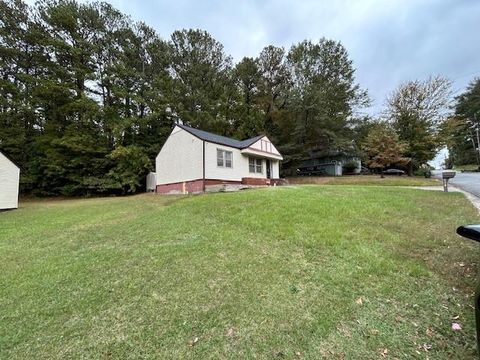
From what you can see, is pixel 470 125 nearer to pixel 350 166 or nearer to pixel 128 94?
pixel 350 166

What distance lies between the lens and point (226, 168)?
59.7 ft

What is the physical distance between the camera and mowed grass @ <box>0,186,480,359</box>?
8.95 feet

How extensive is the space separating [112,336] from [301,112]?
90.9 ft

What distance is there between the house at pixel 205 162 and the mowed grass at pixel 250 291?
10036 mm

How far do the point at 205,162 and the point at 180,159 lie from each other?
271 cm

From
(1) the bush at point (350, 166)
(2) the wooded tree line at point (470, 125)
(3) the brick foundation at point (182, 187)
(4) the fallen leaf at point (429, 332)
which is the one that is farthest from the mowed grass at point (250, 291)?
(2) the wooded tree line at point (470, 125)

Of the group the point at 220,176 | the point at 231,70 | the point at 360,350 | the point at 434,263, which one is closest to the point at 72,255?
the point at 360,350

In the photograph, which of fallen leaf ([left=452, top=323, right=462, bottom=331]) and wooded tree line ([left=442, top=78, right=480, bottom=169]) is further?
wooded tree line ([left=442, top=78, right=480, bottom=169])

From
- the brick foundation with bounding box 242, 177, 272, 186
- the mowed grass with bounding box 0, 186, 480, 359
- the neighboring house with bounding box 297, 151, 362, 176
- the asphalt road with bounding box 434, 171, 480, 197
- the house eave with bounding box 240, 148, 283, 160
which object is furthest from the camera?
the neighboring house with bounding box 297, 151, 362, 176

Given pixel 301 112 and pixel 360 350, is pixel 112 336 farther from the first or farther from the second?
pixel 301 112

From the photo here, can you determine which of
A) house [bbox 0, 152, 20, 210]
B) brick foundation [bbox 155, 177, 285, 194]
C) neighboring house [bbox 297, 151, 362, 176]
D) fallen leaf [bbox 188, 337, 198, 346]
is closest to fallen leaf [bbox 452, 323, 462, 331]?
fallen leaf [bbox 188, 337, 198, 346]

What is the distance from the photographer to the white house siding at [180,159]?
17.0 meters

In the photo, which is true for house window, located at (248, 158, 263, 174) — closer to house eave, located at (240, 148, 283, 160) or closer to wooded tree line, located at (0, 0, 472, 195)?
house eave, located at (240, 148, 283, 160)

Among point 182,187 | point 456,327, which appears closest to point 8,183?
point 182,187
